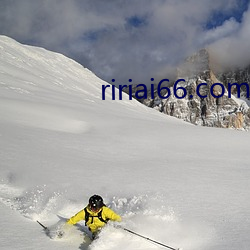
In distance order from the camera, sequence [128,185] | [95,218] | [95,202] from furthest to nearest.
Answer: [128,185], [95,218], [95,202]

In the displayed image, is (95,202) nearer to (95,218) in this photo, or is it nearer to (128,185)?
(95,218)

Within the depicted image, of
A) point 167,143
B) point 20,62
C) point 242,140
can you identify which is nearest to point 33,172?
point 167,143

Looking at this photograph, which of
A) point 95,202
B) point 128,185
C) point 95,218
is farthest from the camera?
point 128,185

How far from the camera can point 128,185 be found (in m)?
7.65

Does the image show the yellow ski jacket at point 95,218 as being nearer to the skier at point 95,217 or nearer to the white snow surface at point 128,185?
the skier at point 95,217

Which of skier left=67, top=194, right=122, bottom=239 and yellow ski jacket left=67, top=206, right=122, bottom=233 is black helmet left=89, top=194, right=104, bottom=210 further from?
yellow ski jacket left=67, top=206, right=122, bottom=233

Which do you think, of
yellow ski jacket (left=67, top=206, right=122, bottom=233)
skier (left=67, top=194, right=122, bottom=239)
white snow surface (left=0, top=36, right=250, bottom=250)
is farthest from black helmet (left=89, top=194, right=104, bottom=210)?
white snow surface (left=0, top=36, right=250, bottom=250)

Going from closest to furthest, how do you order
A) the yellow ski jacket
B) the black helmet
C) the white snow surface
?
the white snow surface, the black helmet, the yellow ski jacket

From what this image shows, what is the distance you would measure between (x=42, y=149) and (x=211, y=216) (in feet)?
21.4

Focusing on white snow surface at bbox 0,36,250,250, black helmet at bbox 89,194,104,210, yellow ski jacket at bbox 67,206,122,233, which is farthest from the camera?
yellow ski jacket at bbox 67,206,122,233

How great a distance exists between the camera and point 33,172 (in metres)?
8.32

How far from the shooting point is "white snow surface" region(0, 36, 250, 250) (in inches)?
206

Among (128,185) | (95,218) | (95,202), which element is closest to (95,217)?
(95,218)

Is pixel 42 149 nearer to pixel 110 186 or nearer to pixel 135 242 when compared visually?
pixel 110 186
